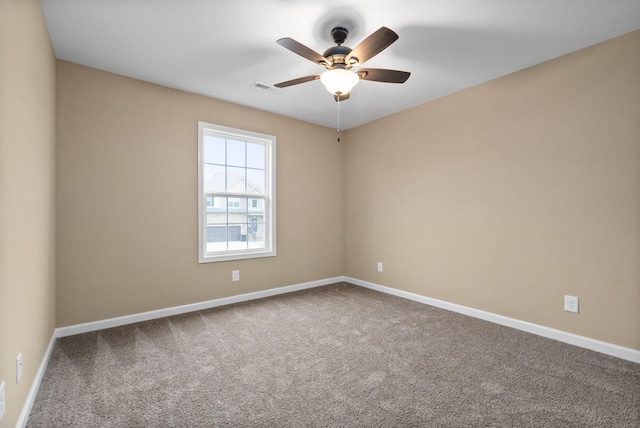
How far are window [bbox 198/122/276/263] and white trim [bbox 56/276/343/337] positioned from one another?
494 mm

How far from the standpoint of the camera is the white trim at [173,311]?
9.08ft

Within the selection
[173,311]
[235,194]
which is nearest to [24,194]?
[173,311]

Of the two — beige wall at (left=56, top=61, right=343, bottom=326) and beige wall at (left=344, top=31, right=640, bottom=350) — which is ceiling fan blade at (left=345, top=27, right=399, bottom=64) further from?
beige wall at (left=56, top=61, right=343, bottom=326)

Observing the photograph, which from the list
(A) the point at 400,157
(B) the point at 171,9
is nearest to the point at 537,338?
(A) the point at 400,157

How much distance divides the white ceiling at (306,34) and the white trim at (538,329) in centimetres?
236

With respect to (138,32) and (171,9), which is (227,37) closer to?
(171,9)

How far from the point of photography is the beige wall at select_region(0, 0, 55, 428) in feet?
4.50

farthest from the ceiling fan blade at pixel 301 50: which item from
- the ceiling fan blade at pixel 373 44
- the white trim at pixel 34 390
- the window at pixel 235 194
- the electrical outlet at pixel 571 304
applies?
the electrical outlet at pixel 571 304

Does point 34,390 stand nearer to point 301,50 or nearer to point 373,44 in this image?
point 301,50

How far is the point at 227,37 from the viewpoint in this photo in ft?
7.75

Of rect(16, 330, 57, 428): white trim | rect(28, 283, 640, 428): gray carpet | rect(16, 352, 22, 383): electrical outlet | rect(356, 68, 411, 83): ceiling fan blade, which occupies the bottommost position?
rect(28, 283, 640, 428): gray carpet

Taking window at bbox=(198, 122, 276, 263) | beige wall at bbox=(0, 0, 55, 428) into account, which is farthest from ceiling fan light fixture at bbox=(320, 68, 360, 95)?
window at bbox=(198, 122, 276, 263)

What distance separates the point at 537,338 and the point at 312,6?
10.5 feet

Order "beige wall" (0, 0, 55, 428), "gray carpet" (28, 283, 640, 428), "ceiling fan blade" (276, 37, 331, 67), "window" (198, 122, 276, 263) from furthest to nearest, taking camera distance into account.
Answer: "window" (198, 122, 276, 263), "ceiling fan blade" (276, 37, 331, 67), "gray carpet" (28, 283, 640, 428), "beige wall" (0, 0, 55, 428)
